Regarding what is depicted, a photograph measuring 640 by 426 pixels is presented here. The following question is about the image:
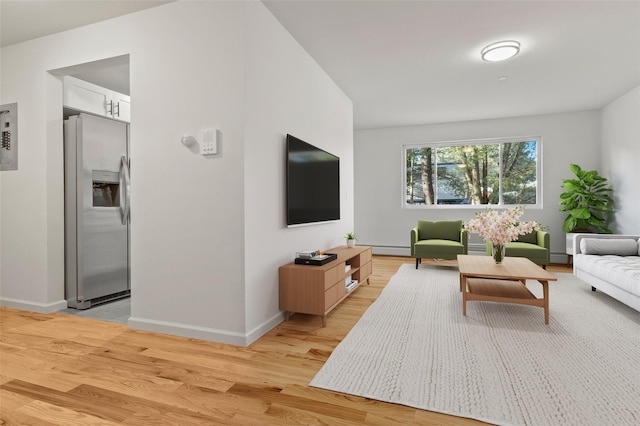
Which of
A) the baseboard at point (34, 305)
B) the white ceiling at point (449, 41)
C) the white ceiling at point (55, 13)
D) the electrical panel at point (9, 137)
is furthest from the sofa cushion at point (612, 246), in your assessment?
the electrical panel at point (9, 137)

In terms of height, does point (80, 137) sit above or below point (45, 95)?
below

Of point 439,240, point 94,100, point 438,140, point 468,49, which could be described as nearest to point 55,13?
point 94,100

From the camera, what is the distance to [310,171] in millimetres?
3584

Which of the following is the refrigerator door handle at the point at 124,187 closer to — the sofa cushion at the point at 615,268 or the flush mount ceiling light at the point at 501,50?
the flush mount ceiling light at the point at 501,50

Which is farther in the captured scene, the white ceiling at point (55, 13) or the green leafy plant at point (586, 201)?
the green leafy plant at point (586, 201)

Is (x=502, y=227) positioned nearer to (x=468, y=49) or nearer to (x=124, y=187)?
(x=468, y=49)

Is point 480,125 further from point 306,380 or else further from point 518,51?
point 306,380

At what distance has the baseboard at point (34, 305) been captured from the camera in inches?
130

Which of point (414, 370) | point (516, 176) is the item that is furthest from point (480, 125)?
point (414, 370)

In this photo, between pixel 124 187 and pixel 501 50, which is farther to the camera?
pixel 124 187

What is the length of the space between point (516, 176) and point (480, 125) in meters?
1.19

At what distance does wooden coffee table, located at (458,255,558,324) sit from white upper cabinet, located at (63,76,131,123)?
4.21 metres

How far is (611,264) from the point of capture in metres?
3.38

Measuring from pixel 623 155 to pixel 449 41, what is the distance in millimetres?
3830
